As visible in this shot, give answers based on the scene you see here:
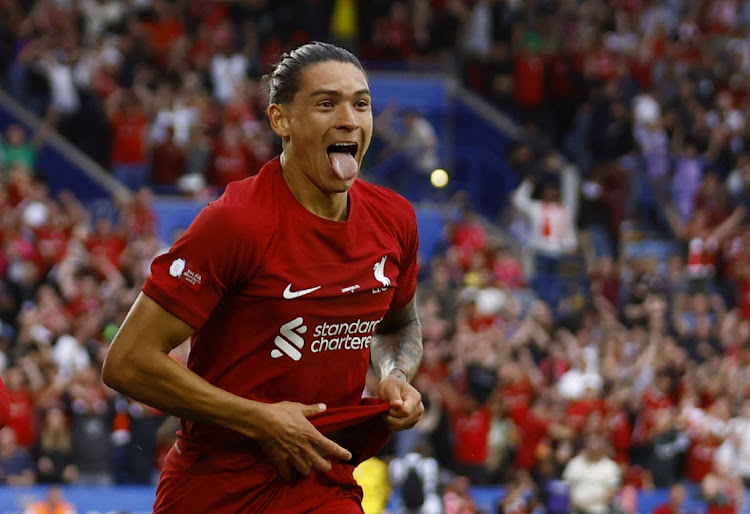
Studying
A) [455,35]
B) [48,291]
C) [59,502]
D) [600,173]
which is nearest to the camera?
[59,502]

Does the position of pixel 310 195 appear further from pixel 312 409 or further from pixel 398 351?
pixel 398 351

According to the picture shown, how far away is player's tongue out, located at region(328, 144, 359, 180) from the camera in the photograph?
179 inches

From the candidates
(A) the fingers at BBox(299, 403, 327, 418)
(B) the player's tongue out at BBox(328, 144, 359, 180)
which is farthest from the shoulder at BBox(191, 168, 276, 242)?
(A) the fingers at BBox(299, 403, 327, 418)

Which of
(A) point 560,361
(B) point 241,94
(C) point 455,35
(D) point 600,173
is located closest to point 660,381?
(A) point 560,361

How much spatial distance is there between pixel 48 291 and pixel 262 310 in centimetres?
1067

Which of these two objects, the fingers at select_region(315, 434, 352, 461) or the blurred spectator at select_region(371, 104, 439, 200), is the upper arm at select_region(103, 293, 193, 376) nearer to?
the fingers at select_region(315, 434, 352, 461)

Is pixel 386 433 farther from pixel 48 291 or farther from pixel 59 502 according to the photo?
pixel 48 291

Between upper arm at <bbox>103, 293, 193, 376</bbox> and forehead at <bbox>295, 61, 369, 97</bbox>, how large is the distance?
0.82m

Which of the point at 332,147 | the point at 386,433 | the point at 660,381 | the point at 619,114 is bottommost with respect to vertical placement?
the point at 660,381

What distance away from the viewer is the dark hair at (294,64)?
15.1ft

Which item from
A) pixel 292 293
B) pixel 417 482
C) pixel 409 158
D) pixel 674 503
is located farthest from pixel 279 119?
pixel 409 158

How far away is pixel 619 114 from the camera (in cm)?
2155

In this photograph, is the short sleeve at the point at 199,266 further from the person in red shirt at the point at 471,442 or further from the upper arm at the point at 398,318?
the person in red shirt at the point at 471,442

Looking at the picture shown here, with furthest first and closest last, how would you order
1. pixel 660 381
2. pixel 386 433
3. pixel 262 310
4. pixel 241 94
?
1. pixel 241 94
2. pixel 660 381
3. pixel 386 433
4. pixel 262 310
